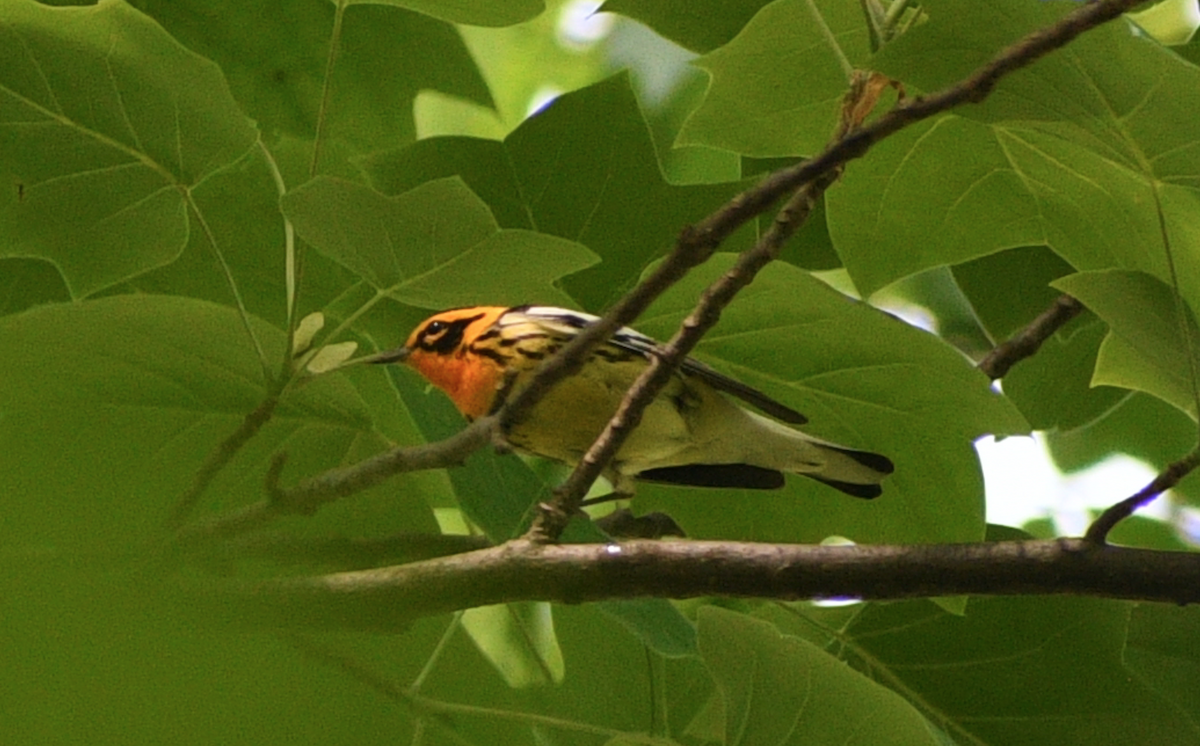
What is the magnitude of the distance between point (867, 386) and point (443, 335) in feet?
2.37

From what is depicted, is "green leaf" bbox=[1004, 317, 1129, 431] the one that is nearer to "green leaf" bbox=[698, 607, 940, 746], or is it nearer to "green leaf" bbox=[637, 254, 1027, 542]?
"green leaf" bbox=[637, 254, 1027, 542]

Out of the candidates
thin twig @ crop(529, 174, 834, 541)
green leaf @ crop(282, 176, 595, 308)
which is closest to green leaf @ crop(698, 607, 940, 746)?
thin twig @ crop(529, 174, 834, 541)

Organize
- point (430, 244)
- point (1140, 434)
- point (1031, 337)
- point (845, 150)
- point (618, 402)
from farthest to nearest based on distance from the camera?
point (1140, 434) → point (618, 402) → point (1031, 337) → point (430, 244) → point (845, 150)

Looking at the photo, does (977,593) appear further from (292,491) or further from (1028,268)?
(1028,268)

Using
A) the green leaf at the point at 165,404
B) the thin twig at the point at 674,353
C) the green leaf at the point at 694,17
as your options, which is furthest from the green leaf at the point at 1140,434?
the green leaf at the point at 165,404

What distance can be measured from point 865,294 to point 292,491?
68cm

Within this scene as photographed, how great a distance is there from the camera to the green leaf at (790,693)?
1110 mm

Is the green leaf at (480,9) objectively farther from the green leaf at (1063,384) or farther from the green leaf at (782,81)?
the green leaf at (1063,384)

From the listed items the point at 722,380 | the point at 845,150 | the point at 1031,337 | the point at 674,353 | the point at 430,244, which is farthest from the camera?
the point at 1031,337

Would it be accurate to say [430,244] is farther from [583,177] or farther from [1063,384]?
Answer: [1063,384]

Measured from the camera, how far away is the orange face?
187 cm

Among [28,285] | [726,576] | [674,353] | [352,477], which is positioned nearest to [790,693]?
[726,576]

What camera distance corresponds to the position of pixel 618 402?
179 centimetres

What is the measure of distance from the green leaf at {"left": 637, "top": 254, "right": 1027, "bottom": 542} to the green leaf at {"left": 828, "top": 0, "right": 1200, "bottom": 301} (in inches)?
4.4
